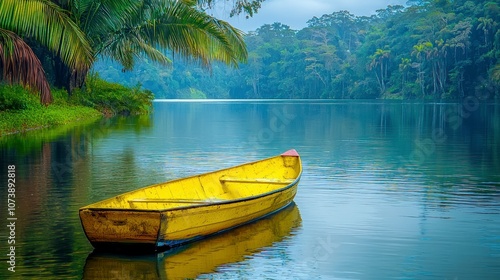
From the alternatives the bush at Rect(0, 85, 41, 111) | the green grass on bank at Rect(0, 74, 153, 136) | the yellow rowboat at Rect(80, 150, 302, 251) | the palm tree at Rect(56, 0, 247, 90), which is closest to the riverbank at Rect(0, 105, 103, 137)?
the green grass on bank at Rect(0, 74, 153, 136)

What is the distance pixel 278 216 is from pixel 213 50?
1802 cm

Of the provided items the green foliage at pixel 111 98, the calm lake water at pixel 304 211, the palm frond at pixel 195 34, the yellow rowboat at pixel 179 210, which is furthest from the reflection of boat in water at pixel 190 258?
the green foliage at pixel 111 98

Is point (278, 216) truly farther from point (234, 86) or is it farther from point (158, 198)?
point (234, 86)

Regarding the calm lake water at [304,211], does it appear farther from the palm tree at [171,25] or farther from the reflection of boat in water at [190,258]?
the palm tree at [171,25]

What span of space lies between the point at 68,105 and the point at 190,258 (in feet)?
98.9

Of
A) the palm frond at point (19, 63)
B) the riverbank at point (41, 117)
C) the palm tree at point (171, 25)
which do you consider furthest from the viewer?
the palm tree at point (171, 25)

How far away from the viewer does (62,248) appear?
32.8 feet

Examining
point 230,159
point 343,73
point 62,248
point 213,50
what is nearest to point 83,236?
point 62,248

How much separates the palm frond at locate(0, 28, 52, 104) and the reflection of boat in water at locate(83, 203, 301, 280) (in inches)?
372

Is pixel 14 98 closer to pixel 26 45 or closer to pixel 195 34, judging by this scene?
pixel 195 34

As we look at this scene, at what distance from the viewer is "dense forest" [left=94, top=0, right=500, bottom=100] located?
86.6m

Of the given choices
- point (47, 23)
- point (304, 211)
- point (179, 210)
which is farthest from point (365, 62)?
point (179, 210)

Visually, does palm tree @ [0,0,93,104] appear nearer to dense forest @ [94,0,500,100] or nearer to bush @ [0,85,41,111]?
bush @ [0,85,41,111]

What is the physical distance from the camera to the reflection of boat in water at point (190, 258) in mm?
8914
